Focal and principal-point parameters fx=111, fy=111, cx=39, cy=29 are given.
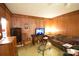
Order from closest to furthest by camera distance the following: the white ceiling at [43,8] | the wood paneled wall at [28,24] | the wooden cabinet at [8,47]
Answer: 1. the wooden cabinet at [8,47]
2. the white ceiling at [43,8]
3. the wood paneled wall at [28,24]

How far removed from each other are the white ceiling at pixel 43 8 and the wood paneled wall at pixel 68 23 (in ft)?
0.31

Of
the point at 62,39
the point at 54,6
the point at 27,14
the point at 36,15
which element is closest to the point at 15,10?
the point at 27,14

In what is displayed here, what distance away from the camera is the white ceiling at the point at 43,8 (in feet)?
7.58

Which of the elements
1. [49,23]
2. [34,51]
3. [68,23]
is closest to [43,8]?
[49,23]

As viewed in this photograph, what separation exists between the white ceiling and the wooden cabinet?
61cm

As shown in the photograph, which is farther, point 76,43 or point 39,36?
point 39,36

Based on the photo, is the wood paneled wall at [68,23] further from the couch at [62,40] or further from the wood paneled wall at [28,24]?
the wood paneled wall at [28,24]

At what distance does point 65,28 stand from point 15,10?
1.16m

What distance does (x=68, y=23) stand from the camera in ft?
7.89

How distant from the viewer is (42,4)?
91.3 inches

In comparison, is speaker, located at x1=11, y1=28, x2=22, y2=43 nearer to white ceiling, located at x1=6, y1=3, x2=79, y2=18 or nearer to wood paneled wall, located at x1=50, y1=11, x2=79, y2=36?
white ceiling, located at x1=6, y1=3, x2=79, y2=18

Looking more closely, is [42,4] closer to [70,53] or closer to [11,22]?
[11,22]

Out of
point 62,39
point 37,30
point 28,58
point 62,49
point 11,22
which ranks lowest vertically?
point 28,58

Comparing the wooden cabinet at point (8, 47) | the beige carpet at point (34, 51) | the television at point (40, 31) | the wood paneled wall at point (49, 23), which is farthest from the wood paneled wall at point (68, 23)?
the wooden cabinet at point (8, 47)
